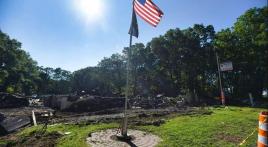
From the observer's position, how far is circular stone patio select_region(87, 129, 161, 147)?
820 cm

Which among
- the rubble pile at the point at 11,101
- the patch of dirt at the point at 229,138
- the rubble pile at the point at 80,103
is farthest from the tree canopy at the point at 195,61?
the patch of dirt at the point at 229,138

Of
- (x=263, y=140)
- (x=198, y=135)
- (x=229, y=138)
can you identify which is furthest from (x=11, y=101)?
(x=263, y=140)

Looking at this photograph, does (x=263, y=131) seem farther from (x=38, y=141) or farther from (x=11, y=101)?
(x=11, y=101)

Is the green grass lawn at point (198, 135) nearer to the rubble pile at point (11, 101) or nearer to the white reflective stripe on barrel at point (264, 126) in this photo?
the white reflective stripe on barrel at point (264, 126)

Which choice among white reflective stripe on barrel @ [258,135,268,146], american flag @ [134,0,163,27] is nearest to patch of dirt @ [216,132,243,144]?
white reflective stripe on barrel @ [258,135,268,146]

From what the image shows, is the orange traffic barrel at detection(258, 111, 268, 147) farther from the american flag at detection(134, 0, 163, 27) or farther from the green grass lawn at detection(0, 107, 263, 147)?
the american flag at detection(134, 0, 163, 27)

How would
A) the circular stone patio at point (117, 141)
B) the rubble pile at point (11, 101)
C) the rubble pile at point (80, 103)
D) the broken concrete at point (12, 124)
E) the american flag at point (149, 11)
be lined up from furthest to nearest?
the rubble pile at point (11, 101) → the rubble pile at point (80, 103) → the broken concrete at point (12, 124) → the american flag at point (149, 11) → the circular stone patio at point (117, 141)

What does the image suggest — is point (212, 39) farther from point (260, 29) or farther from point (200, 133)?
point (200, 133)

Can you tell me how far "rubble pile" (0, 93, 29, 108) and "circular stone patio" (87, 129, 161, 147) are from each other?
720 inches

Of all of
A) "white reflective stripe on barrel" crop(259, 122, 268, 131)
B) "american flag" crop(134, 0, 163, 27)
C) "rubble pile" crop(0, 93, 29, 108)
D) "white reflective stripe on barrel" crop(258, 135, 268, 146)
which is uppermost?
"american flag" crop(134, 0, 163, 27)

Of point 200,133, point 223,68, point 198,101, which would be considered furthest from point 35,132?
point 198,101

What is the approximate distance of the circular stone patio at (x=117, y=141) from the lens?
8195 millimetres

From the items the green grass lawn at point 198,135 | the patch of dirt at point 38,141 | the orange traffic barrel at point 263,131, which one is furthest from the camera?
the patch of dirt at point 38,141

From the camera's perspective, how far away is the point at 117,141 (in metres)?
8.69
